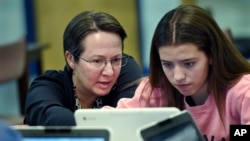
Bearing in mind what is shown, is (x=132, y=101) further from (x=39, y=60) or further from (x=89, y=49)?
(x=39, y=60)

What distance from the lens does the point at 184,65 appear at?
199cm

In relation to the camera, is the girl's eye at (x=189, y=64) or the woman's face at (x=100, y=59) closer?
the girl's eye at (x=189, y=64)

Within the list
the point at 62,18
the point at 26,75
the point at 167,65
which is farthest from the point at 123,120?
the point at 62,18

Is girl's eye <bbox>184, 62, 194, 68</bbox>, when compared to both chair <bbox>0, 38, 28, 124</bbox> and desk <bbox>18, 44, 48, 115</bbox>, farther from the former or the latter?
desk <bbox>18, 44, 48, 115</bbox>

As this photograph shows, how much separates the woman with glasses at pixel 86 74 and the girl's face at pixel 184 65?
0.33 metres

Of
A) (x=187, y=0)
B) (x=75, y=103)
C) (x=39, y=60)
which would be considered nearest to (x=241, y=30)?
(x=187, y=0)

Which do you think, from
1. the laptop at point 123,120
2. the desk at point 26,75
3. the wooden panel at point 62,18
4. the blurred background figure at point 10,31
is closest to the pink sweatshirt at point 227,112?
the laptop at point 123,120

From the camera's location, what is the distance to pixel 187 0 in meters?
6.09

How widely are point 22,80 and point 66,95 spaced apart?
249 centimetres

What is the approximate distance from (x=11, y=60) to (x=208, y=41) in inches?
106

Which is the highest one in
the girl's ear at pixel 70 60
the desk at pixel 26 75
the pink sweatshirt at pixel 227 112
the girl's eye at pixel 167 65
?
the girl's eye at pixel 167 65

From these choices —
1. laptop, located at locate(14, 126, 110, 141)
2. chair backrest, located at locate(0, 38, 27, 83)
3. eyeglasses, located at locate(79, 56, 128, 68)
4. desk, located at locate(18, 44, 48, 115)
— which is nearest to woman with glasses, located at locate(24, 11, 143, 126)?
eyeglasses, located at locate(79, 56, 128, 68)

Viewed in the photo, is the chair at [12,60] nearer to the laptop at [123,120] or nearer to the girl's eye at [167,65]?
the girl's eye at [167,65]

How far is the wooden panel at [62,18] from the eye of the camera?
630 centimetres
